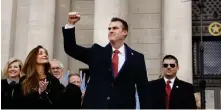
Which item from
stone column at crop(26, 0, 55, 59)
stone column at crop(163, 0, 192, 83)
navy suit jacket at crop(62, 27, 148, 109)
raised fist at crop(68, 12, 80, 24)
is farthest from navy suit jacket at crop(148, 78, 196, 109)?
stone column at crop(26, 0, 55, 59)

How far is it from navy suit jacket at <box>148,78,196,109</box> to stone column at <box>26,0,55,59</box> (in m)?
8.77

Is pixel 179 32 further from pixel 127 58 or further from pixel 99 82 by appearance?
pixel 99 82

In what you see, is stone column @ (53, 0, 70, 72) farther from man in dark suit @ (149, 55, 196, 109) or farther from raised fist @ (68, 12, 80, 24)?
raised fist @ (68, 12, 80, 24)

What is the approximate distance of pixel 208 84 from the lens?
57.7ft

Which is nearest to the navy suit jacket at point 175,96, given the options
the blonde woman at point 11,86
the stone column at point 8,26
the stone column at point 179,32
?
the blonde woman at point 11,86

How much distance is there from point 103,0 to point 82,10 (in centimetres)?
273

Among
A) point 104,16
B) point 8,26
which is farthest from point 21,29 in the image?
point 104,16

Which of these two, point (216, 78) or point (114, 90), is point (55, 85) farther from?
point (216, 78)

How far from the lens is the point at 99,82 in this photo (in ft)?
17.4

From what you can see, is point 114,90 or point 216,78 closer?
point 114,90

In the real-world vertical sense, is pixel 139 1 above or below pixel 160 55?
above

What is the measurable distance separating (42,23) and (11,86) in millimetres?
9935

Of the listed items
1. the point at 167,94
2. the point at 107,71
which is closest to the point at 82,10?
the point at 167,94

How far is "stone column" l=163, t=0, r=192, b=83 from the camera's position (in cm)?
1529
